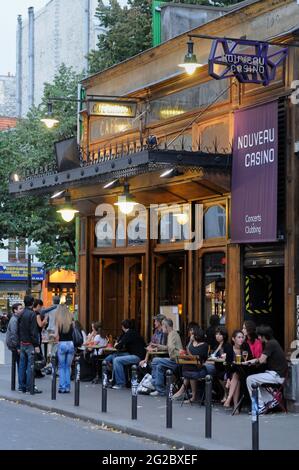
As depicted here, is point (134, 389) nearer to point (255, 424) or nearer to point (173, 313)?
point (255, 424)

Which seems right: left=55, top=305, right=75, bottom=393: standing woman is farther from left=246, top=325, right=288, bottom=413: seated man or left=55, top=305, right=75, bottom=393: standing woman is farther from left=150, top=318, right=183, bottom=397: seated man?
left=246, top=325, right=288, bottom=413: seated man

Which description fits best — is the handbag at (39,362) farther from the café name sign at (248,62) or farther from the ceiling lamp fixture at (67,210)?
the café name sign at (248,62)

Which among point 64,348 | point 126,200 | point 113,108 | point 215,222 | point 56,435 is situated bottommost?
point 56,435

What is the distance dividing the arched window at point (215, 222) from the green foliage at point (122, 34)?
1083 cm

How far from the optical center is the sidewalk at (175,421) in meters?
12.5

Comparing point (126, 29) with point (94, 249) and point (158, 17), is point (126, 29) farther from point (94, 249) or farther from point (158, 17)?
point (94, 249)

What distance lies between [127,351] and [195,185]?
12.2ft

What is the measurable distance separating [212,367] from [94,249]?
7705 millimetres

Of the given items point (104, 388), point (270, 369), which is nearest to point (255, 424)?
point (270, 369)

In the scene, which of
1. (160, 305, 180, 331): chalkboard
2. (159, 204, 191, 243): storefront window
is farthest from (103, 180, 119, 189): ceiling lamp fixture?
(160, 305, 180, 331): chalkboard

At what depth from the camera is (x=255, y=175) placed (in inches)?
666

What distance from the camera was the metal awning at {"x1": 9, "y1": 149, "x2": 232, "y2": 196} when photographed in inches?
652

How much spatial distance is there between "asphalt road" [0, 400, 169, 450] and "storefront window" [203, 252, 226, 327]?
4.44 metres

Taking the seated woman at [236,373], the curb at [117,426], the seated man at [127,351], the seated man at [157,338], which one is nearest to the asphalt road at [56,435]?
the curb at [117,426]
